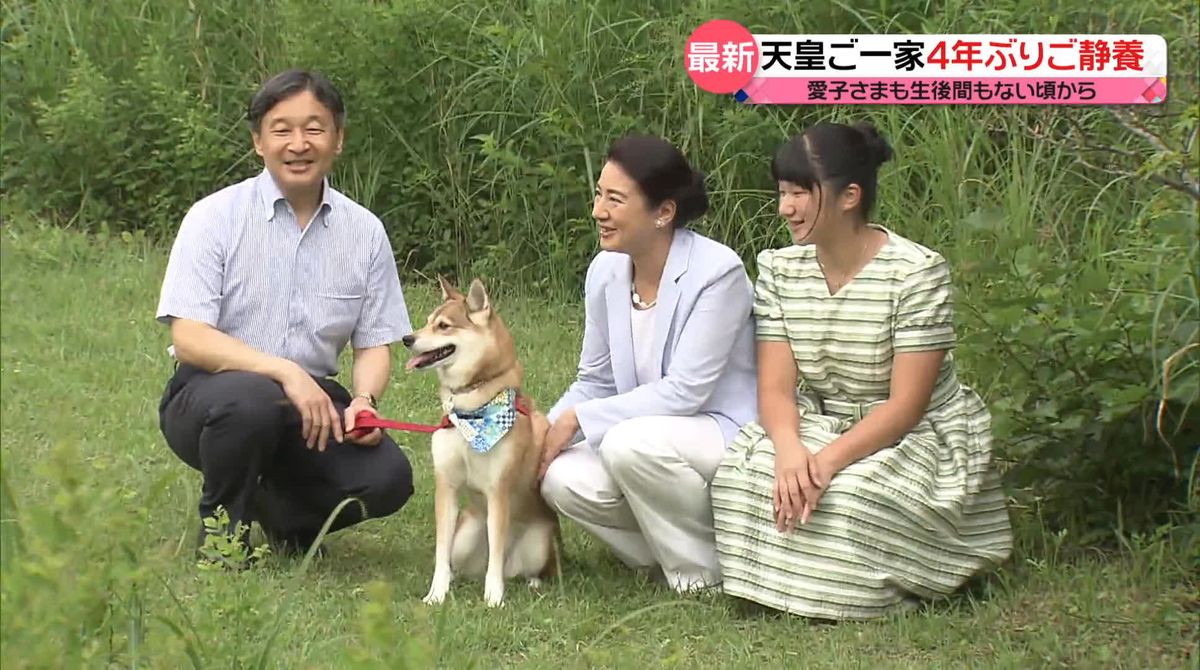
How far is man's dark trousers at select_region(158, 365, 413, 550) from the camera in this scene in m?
4.64

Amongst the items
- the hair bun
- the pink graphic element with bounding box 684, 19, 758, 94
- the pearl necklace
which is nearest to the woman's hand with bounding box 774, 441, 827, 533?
the pearl necklace

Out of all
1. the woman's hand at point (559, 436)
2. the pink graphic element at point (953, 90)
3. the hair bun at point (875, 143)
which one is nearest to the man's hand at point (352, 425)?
the woman's hand at point (559, 436)

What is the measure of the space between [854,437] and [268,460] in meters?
1.63

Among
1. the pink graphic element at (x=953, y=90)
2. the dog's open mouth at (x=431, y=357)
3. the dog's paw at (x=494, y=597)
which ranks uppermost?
the pink graphic element at (x=953, y=90)

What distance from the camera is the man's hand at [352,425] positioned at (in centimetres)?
482

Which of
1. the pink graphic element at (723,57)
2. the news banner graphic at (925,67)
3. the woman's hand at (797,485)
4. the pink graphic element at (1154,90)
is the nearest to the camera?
the woman's hand at (797,485)

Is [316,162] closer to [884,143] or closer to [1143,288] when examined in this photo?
[884,143]

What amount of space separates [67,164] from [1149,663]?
7080 millimetres

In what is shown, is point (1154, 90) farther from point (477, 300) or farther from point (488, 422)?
point (488, 422)

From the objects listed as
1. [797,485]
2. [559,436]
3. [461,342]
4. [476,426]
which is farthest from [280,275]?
[797,485]

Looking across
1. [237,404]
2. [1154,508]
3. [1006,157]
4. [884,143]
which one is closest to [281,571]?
[237,404]

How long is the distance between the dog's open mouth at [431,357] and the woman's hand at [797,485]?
3.12 feet

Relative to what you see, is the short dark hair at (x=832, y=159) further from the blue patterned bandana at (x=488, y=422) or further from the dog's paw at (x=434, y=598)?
the dog's paw at (x=434, y=598)

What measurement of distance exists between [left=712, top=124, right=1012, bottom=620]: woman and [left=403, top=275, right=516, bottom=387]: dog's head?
2.34 ft
